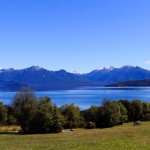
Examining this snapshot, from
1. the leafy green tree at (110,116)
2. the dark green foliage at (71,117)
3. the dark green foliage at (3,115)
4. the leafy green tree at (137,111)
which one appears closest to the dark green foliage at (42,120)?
the dark green foliage at (71,117)

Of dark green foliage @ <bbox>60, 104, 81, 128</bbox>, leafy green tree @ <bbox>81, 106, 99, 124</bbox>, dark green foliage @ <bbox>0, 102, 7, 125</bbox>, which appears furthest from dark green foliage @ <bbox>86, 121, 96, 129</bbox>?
dark green foliage @ <bbox>0, 102, 7, 125</bbox>

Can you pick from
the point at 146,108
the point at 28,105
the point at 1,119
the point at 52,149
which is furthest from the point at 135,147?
the point at 146,108

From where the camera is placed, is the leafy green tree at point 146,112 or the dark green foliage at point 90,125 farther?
the leafy green tree at point 146,112

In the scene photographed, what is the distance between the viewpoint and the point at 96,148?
2842 centimetres

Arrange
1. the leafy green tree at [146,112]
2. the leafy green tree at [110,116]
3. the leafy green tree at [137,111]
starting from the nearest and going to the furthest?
the leafy green tree at [110,116]
the leafy green tree at [137,111]
the leafy green tree at [146,112]

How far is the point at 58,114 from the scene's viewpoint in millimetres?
57969

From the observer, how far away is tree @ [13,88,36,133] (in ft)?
190

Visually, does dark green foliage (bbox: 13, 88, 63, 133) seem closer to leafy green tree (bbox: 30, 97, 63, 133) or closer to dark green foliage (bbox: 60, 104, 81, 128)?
leafy green tree (bbox: 30, 97, 63, 133)

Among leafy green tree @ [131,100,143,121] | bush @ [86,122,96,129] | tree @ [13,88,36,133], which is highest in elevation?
tree @ [13,88,36,133]

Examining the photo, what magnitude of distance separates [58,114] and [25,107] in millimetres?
5779

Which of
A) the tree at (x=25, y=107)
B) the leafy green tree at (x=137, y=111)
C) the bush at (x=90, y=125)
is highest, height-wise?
the tree at (x=25, y=107)

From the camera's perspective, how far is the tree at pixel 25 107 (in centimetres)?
5806

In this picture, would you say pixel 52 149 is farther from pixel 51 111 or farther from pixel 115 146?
pixel 51 111

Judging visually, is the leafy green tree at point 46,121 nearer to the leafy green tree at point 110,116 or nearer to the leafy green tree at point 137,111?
the leafy green tree at point 110,116
